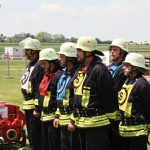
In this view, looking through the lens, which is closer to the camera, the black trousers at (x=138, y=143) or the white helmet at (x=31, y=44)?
the black trousers at (x=138, y=143)

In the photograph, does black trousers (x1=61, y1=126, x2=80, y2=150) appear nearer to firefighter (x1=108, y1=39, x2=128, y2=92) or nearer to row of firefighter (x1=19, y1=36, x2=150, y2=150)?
row of firefighter (x1=19, y1=36, x2=150, y2=150)

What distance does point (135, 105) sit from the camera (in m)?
5.31

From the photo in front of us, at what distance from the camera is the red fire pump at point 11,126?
26.1 ft

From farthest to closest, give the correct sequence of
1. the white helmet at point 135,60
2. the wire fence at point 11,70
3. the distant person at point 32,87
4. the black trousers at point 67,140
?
the wire fence at point 11,70, the distant person at point 32,87, the black trousers at point 67,140, the white helmet at point 135,60

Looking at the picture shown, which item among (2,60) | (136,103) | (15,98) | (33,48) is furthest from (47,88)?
(2,60)

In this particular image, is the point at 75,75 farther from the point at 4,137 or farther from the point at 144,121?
the point at 4,137

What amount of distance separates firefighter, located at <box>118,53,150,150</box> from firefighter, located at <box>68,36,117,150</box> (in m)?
0.17

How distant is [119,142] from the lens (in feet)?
19.0

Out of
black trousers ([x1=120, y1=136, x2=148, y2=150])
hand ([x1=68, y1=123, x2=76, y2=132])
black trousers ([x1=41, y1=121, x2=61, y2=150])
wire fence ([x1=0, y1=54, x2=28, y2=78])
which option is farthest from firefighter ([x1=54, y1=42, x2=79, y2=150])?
wire fence ([x1=0, y1=54, x2=28, y2=78])

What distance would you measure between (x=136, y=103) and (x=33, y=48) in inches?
114

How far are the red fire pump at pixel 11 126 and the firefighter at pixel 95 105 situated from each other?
2835 mm

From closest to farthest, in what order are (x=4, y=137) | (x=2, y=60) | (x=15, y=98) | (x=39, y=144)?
(x=39, y=144) → (x=4, y=137) → (x=15, y=98) → (x=2, y=60)

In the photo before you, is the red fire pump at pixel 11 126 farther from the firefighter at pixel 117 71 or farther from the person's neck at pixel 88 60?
the person's neck at pixel 88 60

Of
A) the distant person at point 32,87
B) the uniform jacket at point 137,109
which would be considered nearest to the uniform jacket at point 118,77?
the uniform jacket at point 137,109
